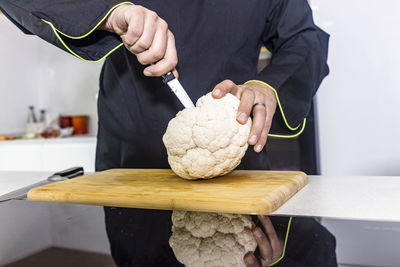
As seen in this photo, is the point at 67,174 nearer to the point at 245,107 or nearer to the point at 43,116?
the point at 245,107

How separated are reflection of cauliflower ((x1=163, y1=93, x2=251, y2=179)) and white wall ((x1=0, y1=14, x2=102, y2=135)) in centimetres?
177

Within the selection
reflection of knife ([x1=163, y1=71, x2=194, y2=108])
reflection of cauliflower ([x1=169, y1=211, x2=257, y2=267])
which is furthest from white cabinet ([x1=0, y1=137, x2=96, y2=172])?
reflection of cauliflower ([x1=169, y1=211, x2=257, y2=267])

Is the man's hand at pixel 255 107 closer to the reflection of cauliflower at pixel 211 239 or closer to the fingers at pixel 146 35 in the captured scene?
the fingers at pixel 146 35

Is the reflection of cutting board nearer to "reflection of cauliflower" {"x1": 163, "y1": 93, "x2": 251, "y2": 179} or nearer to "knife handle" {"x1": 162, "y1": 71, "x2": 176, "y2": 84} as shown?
"reflection of cauliflower" {"x1": 163, "y1": 93, "x2": 251, "y2": 179}

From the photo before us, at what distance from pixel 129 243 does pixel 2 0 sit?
2.16 feet

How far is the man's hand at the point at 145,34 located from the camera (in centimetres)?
85

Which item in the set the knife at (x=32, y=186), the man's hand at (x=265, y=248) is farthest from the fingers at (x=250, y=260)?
the knife at (x=32, y=186)

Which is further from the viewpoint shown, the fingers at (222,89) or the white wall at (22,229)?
the fingers at (222,89)

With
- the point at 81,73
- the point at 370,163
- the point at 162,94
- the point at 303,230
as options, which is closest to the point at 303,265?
the point at 303,230

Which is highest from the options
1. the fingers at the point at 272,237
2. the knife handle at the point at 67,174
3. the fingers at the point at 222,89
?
the fingers at the point at 222,89

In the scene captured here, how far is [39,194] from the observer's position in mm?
885

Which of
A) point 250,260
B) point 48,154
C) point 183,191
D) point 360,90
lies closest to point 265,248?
point 250,260

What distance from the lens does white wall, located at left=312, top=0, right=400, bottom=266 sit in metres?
1.60

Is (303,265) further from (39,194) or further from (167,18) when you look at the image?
(167,18)
